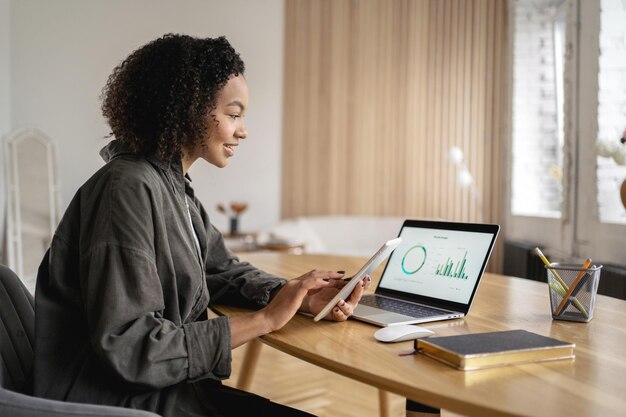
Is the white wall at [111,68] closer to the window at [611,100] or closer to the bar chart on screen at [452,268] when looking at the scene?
the window at [611,100]

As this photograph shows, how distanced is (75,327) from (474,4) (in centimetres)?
476

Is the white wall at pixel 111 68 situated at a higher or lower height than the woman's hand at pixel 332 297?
higher

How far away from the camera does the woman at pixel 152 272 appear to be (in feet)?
3.34

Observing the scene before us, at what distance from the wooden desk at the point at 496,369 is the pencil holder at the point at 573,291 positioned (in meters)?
0.03

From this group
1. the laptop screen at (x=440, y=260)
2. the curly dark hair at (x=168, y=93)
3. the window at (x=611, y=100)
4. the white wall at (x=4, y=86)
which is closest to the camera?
the curly dark hair at (x=168, y=93)

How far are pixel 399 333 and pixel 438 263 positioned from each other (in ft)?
1.19

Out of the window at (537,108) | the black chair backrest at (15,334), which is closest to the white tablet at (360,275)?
the black chair backrest at (15,334)

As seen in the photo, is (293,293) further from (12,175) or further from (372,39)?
(372,39)

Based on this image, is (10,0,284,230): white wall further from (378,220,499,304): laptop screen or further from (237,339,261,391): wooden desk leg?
(378,220,499,304): laptop screen

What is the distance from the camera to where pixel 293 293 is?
117 cm

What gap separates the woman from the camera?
3.34 ft

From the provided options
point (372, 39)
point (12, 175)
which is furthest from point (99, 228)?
point (372, 39)

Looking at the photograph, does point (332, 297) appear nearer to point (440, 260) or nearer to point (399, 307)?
point (399, 307)

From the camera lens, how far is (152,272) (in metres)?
1.04
